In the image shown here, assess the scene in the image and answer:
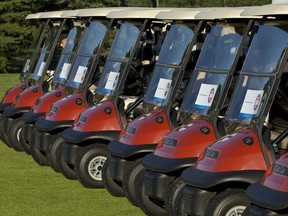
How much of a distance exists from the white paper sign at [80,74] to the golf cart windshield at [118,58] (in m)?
0.94

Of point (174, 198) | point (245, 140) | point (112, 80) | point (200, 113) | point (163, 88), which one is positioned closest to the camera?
point (245, 140)

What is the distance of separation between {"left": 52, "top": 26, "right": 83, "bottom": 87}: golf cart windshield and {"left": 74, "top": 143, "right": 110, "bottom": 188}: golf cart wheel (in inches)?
110

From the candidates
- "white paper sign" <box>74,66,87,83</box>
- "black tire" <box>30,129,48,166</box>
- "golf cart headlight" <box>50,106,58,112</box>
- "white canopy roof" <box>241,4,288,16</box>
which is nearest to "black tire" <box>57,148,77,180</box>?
"golf cart headlight" <box>50,106,58,112</box>

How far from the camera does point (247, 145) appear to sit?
25.4 feet

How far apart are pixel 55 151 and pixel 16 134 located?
265cm

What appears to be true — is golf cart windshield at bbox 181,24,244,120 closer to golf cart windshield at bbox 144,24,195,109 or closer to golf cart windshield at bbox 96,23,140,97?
golf cart windshield at bbox 144,24,195,109

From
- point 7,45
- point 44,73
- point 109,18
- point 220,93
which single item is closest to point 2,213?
point 220,93

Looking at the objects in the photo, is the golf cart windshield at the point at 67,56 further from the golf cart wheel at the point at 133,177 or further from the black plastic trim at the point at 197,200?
the black plastic trim at the point at 197,200

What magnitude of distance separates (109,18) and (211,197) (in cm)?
488

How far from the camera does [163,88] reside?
989cm

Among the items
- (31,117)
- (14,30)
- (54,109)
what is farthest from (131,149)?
(14,30)

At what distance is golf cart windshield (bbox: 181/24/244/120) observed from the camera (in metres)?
8.84

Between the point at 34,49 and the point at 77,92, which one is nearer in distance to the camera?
the point at 77,92

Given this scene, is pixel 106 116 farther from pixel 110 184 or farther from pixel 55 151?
pixel 55 151
